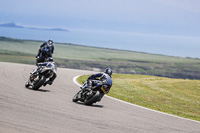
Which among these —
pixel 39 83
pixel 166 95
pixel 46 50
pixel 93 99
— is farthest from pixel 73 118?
pixel 166 95

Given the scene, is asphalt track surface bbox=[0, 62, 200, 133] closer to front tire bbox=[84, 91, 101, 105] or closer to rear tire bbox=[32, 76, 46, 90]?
front tire bbox=[84, 91, 101, 105]

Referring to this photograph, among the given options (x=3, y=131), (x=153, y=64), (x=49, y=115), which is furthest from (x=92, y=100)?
(x=153, y=64)

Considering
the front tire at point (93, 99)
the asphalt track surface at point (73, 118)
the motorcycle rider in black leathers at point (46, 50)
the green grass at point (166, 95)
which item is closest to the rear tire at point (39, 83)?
the asphalt track surface at point (73, 118)

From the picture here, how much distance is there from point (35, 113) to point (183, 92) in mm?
14822

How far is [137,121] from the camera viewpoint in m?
11.2

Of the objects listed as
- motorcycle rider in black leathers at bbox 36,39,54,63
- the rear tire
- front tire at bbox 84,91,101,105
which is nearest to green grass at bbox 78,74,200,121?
front tire at bbox 84,91,101,105

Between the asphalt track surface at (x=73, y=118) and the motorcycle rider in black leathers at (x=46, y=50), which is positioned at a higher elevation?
the motorcycle rider in black leathers at (x=46, y=50)

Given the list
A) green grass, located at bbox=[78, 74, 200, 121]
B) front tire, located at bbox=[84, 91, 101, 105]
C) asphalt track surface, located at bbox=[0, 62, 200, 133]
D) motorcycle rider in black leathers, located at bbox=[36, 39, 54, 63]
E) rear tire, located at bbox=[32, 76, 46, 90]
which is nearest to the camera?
asphalt track surface, located at bbox=[0, 62, 200, 133]

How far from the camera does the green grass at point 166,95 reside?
1622cm

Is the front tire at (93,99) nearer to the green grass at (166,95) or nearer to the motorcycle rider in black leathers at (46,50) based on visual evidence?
the green grass at (166,95)

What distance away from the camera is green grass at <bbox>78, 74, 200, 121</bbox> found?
16.2m

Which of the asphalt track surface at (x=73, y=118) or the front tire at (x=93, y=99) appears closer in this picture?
the asphalt track surface at (x=73, y=118)

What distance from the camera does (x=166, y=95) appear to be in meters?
21.3

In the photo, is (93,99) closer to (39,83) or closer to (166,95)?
(39,83)
